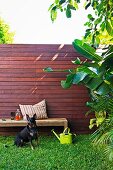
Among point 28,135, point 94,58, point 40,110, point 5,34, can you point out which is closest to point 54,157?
point 28,135

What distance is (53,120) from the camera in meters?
6.41

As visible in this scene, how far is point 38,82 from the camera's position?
22.8 ft

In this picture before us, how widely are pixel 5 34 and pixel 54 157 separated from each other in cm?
689

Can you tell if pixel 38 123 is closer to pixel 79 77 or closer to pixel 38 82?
pixel 38 82

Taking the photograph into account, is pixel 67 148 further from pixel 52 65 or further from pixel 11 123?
pixel 52 65

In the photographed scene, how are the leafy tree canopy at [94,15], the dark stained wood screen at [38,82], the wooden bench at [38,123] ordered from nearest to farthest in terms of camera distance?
1. the leafy tree canopy at [94,15]
2. the wooden bench at [38,123]
3. the dark stained wood screen at [38,82]

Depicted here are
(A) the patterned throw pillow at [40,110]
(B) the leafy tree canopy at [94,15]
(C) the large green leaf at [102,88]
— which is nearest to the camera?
(C) the large green leaf at [102,88]

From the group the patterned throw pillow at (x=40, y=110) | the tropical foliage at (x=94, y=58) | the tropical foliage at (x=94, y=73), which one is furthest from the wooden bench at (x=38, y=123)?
the tropical foliage at (x=94, y=73)

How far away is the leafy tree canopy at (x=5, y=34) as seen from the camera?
10492mm

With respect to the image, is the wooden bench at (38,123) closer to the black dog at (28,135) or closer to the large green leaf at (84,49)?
the black dog at (28,135)

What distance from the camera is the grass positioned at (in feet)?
14.0

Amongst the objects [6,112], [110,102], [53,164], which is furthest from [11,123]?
[110,102]

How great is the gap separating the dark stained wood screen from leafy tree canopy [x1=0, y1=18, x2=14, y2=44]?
147 inches

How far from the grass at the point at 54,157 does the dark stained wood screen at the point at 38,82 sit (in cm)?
108
